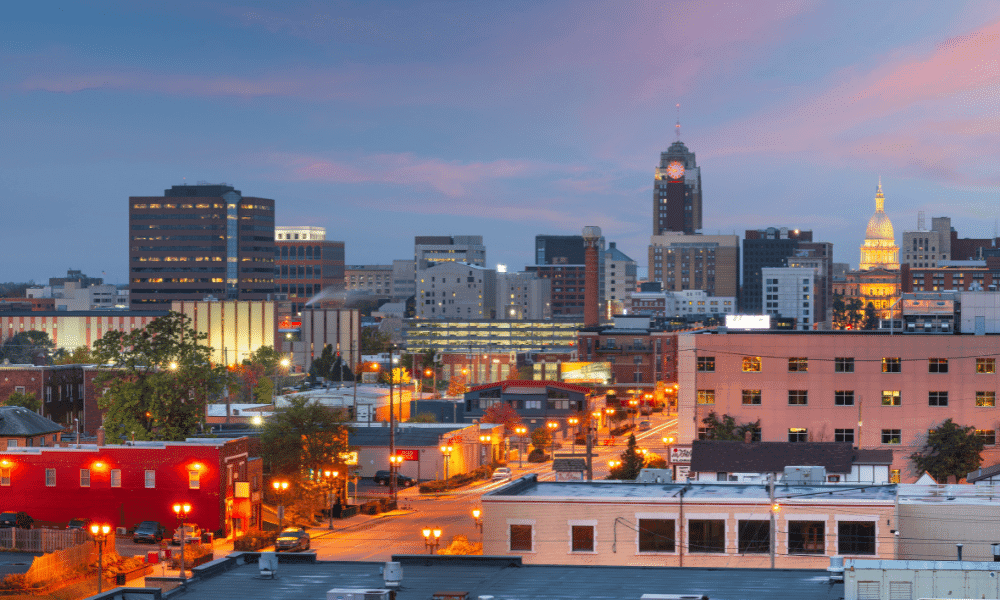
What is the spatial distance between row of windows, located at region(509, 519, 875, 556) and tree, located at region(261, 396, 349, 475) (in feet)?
112

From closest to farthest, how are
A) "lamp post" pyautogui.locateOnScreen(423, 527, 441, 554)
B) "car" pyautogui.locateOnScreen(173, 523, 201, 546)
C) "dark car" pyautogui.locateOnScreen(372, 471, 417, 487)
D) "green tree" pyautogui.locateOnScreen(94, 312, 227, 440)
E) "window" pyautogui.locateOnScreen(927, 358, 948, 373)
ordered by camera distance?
"lamp post" pyautogui.locateOnScreen(423, 527, 441, 554) → "car" pyautogui.locateOnScreen(173, 523, 201, 546) → "green tree" pyautogui.locateOnScreen(94, 312, 227, 440) → "window" pyautogui.locateOnScreen(927, 358, 948, 373) → "dark car" pyautogui.locateOnScreen(372, 471, 417, 487)

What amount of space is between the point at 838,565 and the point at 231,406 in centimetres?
10037

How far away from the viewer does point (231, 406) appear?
126 meters

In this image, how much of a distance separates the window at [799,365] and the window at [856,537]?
141ft

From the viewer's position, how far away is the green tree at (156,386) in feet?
271

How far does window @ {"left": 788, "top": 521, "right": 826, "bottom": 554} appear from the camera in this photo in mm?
46125

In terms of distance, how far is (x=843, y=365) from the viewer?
8756 cm

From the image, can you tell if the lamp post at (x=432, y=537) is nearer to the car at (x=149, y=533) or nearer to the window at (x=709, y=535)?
the car at (x=149, y=533)

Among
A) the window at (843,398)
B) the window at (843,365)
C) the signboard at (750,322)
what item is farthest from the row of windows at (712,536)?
the signboard at (750,322)

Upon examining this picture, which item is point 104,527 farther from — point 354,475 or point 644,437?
point 644,437

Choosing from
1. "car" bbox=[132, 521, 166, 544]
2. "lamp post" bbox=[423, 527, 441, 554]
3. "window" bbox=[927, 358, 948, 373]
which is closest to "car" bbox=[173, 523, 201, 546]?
"car" bbox=[132, 521, 166, 544]

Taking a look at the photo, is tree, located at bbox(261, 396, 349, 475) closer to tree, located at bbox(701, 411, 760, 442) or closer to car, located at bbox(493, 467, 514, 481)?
car, located at bbox(493, 467, 514, 481)

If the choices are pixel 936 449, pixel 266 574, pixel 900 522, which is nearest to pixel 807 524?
pixel 900 522

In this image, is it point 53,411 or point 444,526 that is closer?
point 444,526
